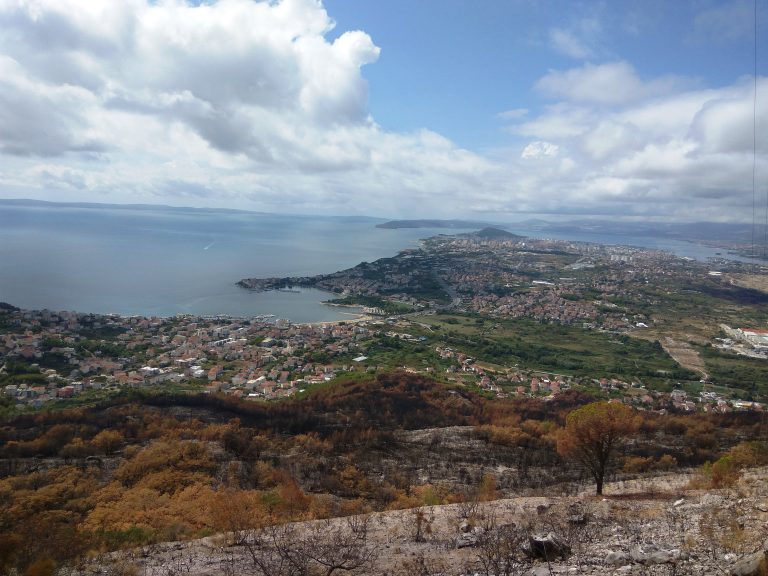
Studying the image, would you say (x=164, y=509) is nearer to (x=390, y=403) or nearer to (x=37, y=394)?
(x=390, y=403)

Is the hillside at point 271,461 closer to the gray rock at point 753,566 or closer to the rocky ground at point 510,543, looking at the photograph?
the rocky ground at point 510,543

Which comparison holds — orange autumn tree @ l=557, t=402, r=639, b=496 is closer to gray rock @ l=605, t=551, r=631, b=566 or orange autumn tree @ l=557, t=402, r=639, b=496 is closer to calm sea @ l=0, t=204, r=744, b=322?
gray rock @ l=605, t=551, r=631, b=566

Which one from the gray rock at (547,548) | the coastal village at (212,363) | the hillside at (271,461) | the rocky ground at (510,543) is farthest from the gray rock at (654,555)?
the coastal village at (212,363)

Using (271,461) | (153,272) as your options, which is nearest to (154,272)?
(153,272)

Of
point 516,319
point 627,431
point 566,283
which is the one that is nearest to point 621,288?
point 566,283

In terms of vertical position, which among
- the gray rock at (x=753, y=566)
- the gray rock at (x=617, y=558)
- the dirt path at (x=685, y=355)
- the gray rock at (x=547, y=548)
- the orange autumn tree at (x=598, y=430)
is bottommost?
the dirt path at (x=685, y=355)

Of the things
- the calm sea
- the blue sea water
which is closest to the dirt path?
the calm sea
